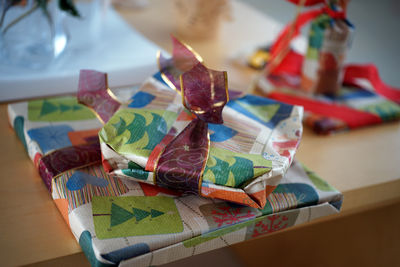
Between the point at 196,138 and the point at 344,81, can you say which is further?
the point at 344,81

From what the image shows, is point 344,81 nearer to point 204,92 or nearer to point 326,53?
point 326,53

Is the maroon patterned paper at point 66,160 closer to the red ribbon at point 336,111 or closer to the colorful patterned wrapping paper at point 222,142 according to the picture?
the colorful patterned wrapping paper at point 222,142

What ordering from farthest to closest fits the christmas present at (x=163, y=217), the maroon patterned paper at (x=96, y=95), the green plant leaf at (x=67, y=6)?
the green plant leaf at (x=67, y=6) → the maroon patterned paper at (x=96, y=95) → the christmas present at (x=163, y=217)

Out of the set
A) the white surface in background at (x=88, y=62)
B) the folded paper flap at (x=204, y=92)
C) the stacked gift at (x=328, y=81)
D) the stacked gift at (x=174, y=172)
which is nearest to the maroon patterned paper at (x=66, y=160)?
the stacked gift at (x=174, y=172)

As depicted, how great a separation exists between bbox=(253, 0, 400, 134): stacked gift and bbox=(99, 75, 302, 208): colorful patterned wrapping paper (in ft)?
0.62

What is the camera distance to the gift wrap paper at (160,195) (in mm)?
411

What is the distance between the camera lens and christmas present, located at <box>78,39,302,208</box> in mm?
435

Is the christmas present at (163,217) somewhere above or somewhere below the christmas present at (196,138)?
below

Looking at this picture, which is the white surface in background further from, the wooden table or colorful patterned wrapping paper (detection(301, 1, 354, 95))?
colorful patterned wrapping paper (detection(301, 1, 354, 95))

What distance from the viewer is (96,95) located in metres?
0.52

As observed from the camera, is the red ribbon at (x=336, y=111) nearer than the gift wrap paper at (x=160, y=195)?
No

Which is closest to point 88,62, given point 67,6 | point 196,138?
point 67,6

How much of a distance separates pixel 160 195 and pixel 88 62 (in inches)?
15.4

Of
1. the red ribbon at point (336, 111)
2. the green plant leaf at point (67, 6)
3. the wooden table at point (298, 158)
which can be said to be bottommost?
the wooden table at point (298, 158)
